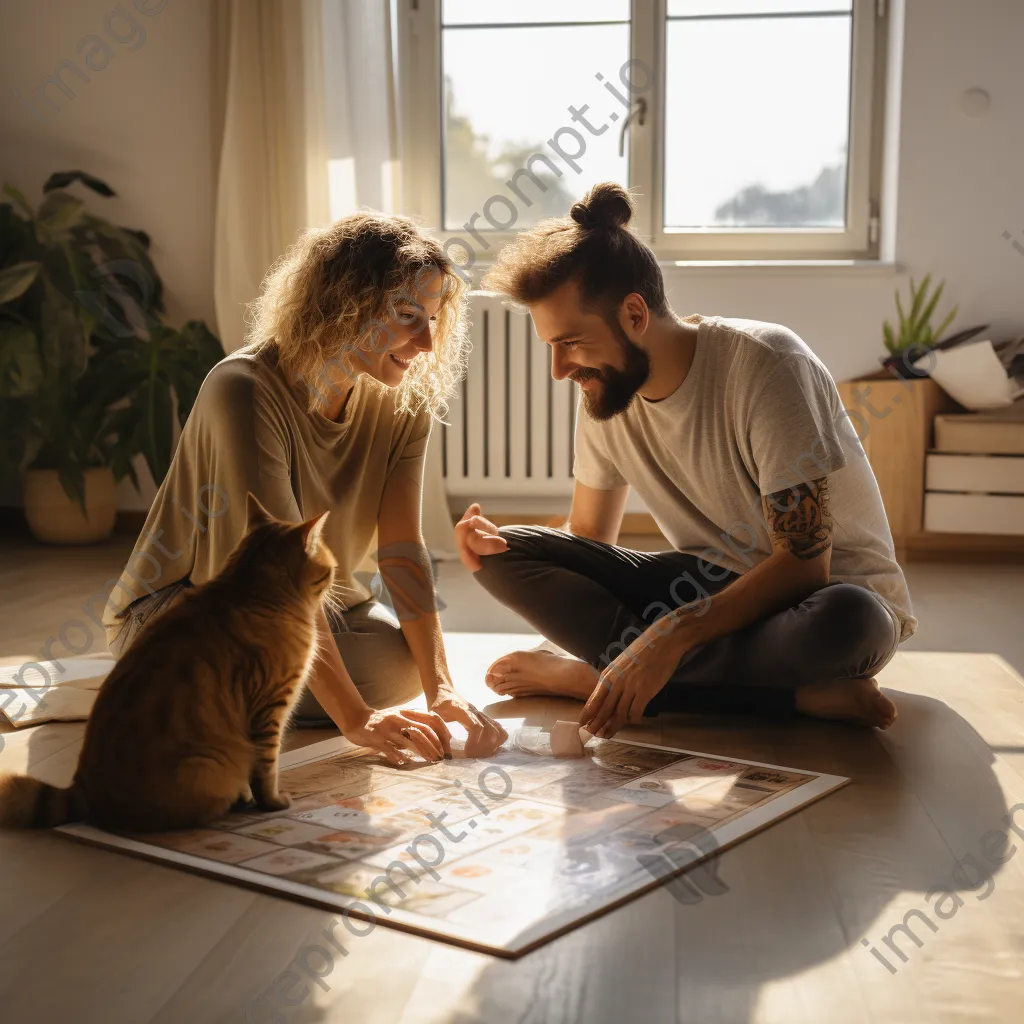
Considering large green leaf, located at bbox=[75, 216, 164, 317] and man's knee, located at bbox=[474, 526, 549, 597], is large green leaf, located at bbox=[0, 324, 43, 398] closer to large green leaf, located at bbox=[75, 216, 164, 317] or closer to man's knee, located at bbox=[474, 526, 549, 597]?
large green leaf, located at bbox=[75, 216, 164, 317]

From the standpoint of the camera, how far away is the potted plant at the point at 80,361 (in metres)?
3.59

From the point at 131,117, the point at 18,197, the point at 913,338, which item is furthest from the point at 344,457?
the point at 131,117

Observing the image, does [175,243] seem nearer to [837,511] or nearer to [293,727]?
[293,727]

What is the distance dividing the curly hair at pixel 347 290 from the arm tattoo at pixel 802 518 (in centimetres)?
60

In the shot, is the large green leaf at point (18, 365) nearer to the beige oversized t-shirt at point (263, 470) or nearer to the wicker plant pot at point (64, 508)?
the wicker plant pot at point (64, 508)

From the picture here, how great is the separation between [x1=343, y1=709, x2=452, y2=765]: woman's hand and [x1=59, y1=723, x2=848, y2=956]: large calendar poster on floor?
0.02 m

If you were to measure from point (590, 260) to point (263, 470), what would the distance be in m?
0.63

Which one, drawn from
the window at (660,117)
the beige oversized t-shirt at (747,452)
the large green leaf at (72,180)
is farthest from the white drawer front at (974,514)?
the large green leaf at (72,180)

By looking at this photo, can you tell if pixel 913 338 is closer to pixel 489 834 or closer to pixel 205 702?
pixel 489 834

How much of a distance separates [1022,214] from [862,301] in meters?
0.56

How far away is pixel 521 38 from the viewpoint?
156 inches

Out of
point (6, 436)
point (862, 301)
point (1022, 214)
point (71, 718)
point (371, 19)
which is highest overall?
point (371, 19)

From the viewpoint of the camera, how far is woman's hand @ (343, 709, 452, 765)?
161 cm

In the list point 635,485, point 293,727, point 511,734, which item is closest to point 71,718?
point 293,727
